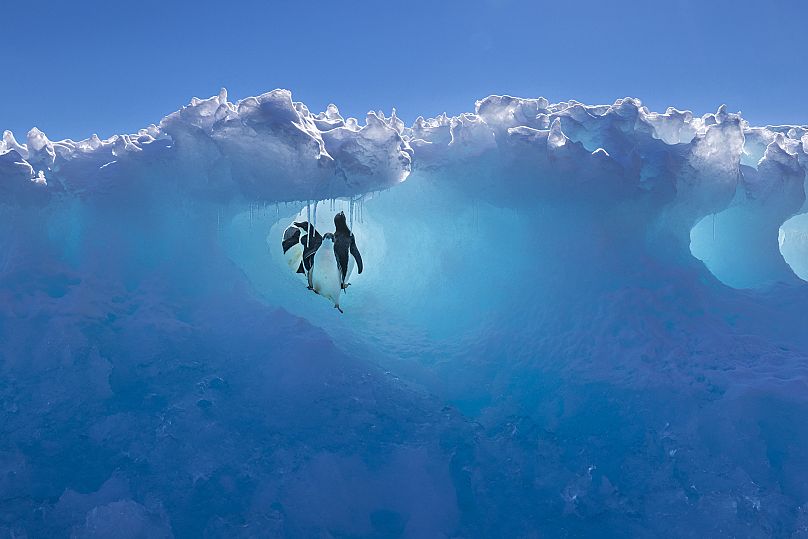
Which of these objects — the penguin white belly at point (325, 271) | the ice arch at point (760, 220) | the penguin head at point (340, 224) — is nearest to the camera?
A: the penguin white belly at point (325, 271)

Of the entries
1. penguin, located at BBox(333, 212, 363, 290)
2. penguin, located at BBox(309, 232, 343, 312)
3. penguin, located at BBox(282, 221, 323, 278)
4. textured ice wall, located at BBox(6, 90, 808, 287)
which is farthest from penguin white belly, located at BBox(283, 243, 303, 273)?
textured ice wall, located at BBox(6, 90, 808, 287)

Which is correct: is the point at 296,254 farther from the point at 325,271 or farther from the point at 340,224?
the point at 340,224

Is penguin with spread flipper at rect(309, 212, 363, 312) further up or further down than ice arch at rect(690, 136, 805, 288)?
further down

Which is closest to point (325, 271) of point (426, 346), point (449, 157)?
point (426, 346)

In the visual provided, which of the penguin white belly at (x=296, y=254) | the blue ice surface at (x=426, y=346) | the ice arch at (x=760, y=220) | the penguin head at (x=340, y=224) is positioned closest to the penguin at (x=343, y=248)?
the penguin head at (x=340, y=224)

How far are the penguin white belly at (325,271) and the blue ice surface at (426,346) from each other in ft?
2.71

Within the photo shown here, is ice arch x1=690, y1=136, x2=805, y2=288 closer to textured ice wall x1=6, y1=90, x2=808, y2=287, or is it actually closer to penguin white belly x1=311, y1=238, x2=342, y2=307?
textured ice wall x1=6, y1=90, x2=808, y2=287

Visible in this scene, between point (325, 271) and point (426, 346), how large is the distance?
2451mm

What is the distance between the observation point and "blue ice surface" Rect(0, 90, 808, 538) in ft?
20.3

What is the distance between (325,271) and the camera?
23.6 feet

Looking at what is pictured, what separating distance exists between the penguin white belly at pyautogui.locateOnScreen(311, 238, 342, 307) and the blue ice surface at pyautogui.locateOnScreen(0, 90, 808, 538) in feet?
2.71

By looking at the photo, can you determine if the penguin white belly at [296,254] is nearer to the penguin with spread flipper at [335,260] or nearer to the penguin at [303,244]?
the penguin at [303,244]

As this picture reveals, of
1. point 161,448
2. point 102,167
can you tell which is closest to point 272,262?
point 102,167

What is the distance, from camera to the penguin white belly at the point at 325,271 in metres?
7.17
